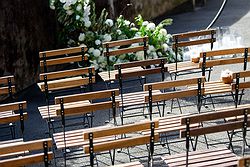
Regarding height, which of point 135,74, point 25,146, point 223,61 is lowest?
point 25,146

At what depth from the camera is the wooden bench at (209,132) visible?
19.2 ft

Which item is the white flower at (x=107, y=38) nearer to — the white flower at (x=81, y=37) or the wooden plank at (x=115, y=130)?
the white flower at (x=81, y=37)

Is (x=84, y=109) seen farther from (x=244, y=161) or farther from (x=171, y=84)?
(x=244, y=161)

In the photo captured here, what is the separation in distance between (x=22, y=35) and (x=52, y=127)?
10.5ft

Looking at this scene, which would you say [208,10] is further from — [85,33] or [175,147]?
[175,147]

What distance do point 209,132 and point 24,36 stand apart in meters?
6.20

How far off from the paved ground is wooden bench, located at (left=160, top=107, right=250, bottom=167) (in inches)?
38.6

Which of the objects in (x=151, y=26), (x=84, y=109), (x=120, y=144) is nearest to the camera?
(x=120, y=144)

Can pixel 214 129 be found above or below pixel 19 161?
above

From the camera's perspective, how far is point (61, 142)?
705 cm

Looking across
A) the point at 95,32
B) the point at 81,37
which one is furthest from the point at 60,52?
the point at 95,32

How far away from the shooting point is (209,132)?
5844mm

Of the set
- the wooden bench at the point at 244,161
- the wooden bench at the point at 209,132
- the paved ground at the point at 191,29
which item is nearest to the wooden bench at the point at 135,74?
the paved ground at the point at 191,29

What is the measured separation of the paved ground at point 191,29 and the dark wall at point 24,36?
44 centimetres
